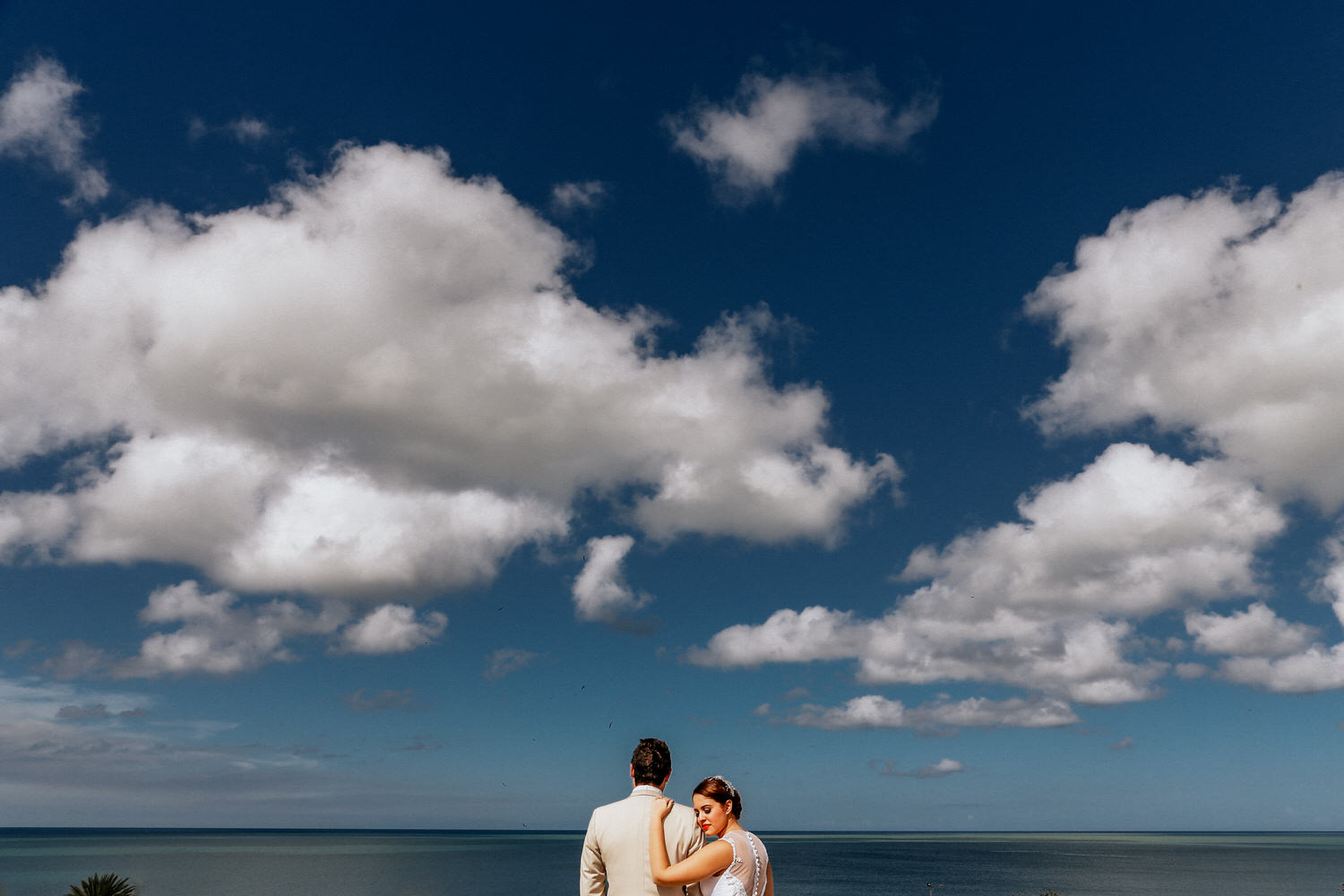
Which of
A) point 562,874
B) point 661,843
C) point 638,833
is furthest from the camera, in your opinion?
point 562,874

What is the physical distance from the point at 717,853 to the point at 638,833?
51cm

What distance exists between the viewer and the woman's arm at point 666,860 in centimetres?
496

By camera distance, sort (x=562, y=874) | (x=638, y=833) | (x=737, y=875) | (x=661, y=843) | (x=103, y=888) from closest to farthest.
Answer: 1. (x=661, y=843)
2. (x=638, y=833)
3. (x=737, y=875)
4. (x=103, y=888)
5. (x=562, y=874)

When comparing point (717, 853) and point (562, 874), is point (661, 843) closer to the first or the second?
point (717, 853)

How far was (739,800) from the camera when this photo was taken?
5.53 m

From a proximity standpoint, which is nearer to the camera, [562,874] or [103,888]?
[103,888]

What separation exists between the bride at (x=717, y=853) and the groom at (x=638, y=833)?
7 centimetres

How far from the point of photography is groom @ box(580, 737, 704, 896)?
16.7 ft

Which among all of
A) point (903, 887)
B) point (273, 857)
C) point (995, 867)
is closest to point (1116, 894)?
point (903, 887)

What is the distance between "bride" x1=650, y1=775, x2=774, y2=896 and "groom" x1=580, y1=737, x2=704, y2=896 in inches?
2.6

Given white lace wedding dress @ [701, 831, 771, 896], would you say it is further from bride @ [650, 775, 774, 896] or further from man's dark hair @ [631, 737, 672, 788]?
man's dark hair @ [631, 737, 672, 788]

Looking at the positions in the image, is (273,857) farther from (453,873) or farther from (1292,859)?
(1292,859)

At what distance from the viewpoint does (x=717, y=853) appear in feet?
16.8

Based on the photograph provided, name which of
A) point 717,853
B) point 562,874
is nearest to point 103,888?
point 717,853
